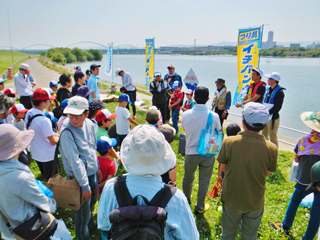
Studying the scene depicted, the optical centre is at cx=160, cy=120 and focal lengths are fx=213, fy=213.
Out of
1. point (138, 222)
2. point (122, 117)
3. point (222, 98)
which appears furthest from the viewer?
point (222, 98)

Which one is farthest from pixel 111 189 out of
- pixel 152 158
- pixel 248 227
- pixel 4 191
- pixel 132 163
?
pixel 248 227

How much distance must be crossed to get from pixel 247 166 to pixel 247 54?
5.03m

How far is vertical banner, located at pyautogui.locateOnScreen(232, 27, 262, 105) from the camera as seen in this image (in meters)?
5.96

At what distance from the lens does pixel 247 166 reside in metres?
2.07

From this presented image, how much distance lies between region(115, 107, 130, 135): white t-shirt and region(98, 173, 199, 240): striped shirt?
298 cm

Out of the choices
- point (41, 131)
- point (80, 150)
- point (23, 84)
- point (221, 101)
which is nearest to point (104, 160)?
point (80, 150)

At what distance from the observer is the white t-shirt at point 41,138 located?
283 centimetres

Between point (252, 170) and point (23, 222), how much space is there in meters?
2.02

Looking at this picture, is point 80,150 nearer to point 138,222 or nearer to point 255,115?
point 138,222

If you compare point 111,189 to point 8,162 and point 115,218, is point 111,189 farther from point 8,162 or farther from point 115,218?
point 8,162

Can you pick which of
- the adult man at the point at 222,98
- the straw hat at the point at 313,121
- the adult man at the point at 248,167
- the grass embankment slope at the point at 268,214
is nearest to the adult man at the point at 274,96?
the adult man at the point at 222,98

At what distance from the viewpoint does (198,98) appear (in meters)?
2.95

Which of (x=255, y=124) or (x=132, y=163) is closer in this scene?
(x=132, y=163)

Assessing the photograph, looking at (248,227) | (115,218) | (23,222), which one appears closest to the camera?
(115,218)
